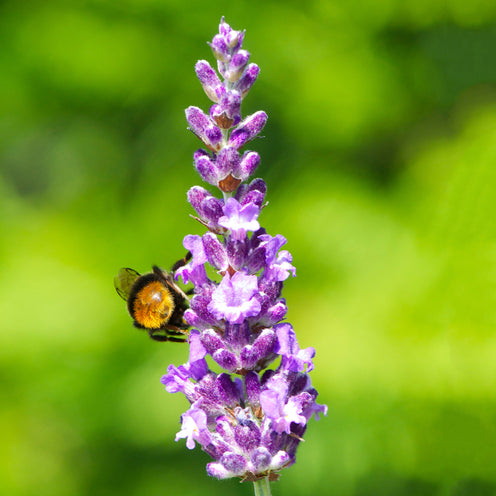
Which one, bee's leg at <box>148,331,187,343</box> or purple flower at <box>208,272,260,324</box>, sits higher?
bee's leg at <box>148,331,187,343</box>

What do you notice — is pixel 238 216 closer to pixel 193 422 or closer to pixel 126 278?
pixel 193 422

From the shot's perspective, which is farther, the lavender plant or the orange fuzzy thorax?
the orange fuzzy thorax

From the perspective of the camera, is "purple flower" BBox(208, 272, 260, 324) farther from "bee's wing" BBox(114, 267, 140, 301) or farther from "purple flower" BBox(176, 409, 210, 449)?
"bee's wing" BBox(114, 267, 140, 301)

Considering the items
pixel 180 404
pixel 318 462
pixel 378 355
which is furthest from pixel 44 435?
pixel 378 355

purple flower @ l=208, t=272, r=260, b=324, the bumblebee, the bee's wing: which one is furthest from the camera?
the bee's wing

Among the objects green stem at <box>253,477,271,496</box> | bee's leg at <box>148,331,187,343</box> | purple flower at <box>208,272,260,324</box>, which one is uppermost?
bee's leg at <box>148,331,187,343</box>

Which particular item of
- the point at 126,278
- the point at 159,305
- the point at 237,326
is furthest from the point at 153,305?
the point at 237,326

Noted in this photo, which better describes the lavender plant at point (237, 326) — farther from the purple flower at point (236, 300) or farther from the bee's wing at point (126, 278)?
the bee's wing at point (126, 278)

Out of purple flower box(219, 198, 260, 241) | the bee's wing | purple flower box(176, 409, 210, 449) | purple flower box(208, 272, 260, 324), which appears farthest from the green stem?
the bee's wing

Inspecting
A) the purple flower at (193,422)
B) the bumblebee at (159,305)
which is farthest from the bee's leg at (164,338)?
the purple flower at (193,422)
